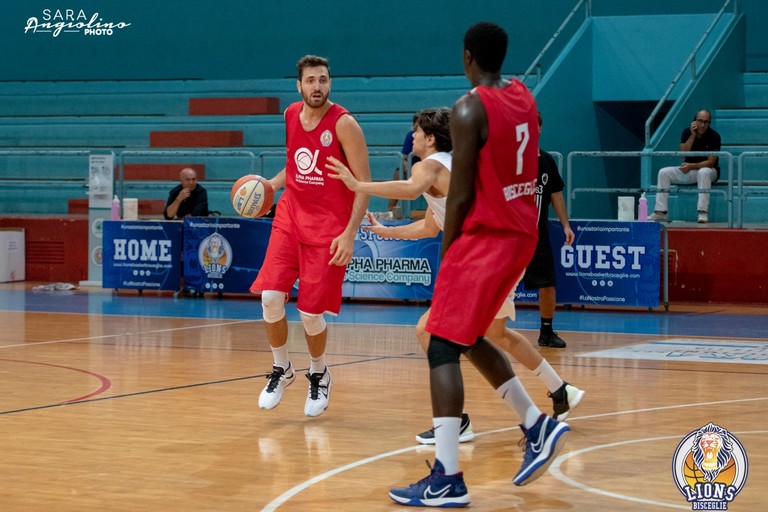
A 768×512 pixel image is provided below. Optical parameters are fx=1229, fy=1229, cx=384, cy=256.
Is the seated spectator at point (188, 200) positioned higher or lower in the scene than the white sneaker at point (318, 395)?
higher

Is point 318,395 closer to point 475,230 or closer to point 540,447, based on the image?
point 540,447

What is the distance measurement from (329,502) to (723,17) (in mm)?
15297

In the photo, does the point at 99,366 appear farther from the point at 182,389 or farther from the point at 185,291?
the point at 185,291

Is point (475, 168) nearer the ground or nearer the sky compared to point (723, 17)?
nearer the ground

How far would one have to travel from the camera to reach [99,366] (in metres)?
9.16

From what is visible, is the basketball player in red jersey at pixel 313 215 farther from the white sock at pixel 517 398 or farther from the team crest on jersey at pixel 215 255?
the team crest on jersey at pixel 215 255

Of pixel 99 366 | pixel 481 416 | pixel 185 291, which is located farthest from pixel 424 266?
pixel 481 416

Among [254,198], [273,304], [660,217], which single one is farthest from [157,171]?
[273,304]

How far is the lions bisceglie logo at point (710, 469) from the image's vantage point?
16.4ft

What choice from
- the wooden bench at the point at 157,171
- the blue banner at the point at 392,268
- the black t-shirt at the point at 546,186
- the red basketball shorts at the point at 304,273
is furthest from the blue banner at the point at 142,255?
the red basketball shorts at the point at 304,273

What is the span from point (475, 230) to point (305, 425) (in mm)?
2297

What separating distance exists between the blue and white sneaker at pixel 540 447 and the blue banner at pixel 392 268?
8768mm

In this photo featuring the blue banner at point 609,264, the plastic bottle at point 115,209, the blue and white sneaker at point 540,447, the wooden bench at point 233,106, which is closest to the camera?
the blue and white sneaker at point 540,447


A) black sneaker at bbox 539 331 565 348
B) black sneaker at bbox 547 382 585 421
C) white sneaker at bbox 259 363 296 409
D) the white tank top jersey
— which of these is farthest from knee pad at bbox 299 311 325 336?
black sneaker at bbox 539 331 565 348
